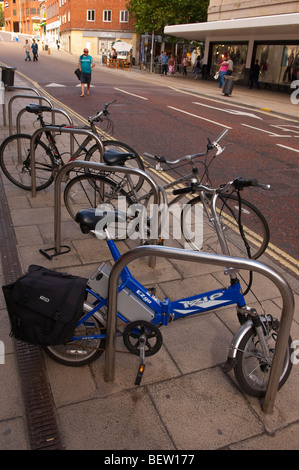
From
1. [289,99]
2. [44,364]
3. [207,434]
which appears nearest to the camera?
[207,434]

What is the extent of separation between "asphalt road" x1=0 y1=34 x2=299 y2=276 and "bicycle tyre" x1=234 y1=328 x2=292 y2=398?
87.5 inches

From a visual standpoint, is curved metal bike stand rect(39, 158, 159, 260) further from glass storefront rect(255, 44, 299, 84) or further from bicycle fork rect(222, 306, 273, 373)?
glass storefront rect(255, 44, 299, 84)

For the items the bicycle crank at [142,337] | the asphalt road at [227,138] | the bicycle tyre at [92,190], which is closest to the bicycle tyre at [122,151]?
the bicycle tyre at [92,190]

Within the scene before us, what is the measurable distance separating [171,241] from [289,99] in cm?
2007

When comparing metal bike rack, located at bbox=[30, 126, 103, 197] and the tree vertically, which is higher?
the tree

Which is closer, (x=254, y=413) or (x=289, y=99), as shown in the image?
(x=254, y=413)

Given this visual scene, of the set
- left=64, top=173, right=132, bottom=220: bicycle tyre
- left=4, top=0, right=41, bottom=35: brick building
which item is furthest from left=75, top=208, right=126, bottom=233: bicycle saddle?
left=4, top=0, right=41, bottom=35: brick building

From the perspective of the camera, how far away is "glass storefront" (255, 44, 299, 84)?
23658 mm

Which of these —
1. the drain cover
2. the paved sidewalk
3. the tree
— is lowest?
the paved sidewalk

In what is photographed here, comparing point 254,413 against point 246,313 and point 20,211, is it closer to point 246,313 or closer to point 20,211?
point 246,313

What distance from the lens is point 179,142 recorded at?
9.56m

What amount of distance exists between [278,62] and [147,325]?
2636 centimetres
